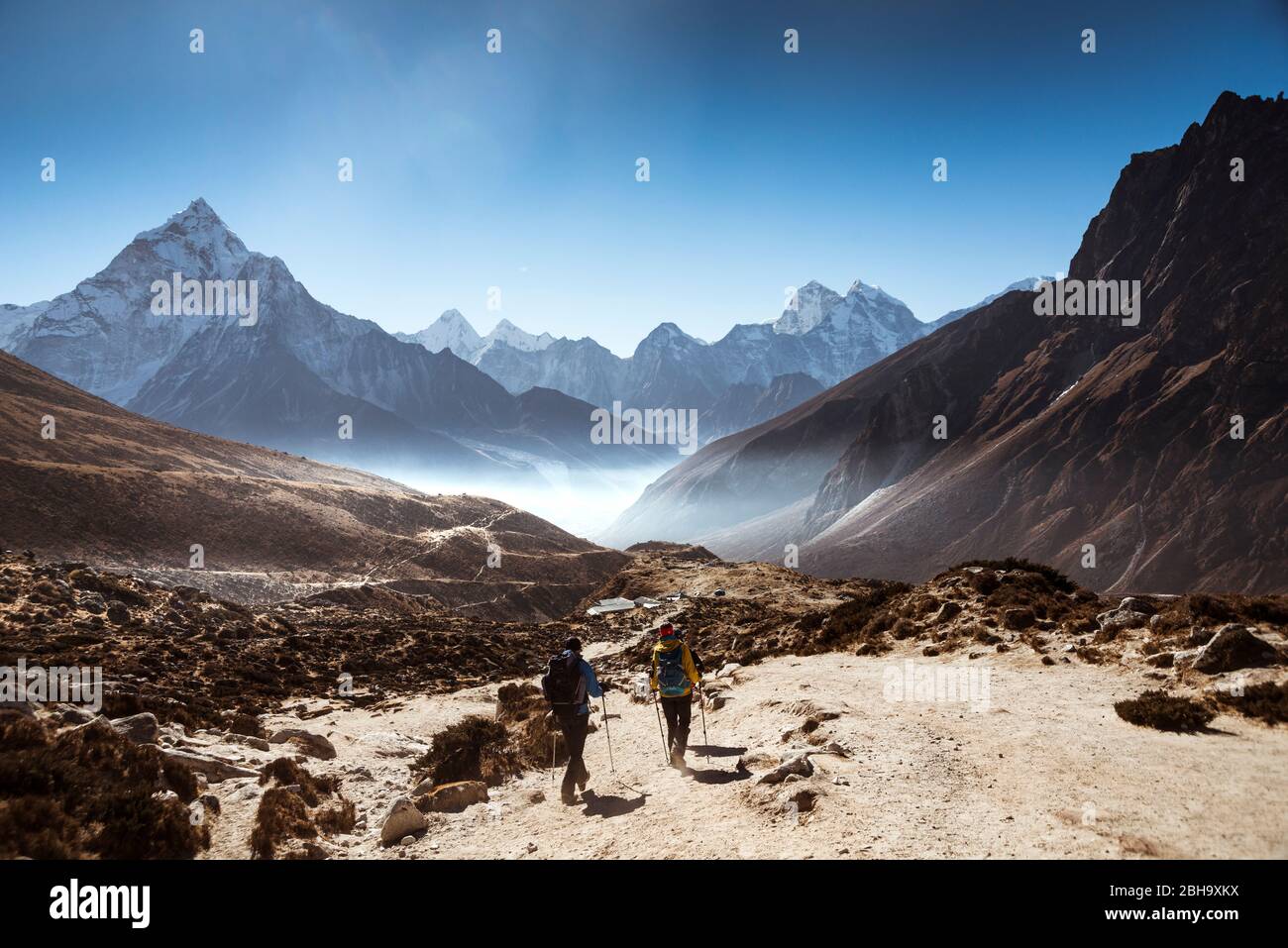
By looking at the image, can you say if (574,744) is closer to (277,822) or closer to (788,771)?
(788,771)

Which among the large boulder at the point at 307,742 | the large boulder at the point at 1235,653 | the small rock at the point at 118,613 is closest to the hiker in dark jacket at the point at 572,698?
the large boulder at the point at 307,742

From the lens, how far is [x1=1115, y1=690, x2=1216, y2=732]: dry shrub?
1062cm

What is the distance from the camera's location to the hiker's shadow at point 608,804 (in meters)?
10.6

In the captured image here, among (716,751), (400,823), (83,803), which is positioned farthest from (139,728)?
(716,751)

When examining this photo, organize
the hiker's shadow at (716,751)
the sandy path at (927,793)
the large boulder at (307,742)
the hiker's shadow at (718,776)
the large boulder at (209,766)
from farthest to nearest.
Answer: the large boulder at (307,742), the hiker's shadow at (716,751), the large boulder at (209,766), the hiker's shadow at (718,776), the sandy path at (927,793)

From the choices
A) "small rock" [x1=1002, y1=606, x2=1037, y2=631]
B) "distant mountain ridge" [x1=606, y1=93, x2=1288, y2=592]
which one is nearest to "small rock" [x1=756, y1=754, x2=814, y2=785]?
"small rock" [x1=1002, y1=606, x2=1037, y2=631]

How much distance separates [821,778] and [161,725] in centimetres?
1574

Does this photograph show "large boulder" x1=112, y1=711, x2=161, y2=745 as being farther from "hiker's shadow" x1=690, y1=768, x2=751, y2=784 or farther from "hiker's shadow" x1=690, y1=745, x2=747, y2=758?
"hiker's shadow" x1=690, y1=745, x2=747, y2=758

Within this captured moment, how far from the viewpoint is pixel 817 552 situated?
489 feet

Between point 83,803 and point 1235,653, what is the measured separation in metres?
20.2

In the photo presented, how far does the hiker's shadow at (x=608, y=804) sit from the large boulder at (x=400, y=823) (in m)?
2.81

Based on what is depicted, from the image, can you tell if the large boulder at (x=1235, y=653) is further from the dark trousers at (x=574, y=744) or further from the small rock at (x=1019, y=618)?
the dark trousers at (x=574, y=744)
